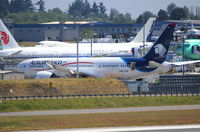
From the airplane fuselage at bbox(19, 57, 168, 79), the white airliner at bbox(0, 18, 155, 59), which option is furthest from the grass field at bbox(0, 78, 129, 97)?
the white airliner at bbox(0, 18, 155, 59)

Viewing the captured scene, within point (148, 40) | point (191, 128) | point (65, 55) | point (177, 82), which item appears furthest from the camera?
point (148, 40)

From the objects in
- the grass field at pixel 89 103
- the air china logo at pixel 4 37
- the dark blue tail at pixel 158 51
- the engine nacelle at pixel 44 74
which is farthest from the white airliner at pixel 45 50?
the grass field at pixel 89 103

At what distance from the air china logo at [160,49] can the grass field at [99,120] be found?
72.7ft

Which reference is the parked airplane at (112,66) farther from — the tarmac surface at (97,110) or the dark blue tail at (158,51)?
the tarmac surface at (97,110)

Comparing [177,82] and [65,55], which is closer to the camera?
[177,82]

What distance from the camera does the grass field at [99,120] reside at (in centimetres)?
4331

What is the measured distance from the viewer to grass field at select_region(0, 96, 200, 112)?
176 feet

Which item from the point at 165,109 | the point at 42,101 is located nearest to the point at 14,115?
the point at 42,101

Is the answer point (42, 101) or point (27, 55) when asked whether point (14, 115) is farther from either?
point (27, 55)

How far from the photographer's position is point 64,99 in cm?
5625

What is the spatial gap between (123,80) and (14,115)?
25925 millimetres

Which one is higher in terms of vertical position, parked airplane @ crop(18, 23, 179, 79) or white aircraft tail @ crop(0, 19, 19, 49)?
white aircraft tail @ crop(0, 19, 19, 49)

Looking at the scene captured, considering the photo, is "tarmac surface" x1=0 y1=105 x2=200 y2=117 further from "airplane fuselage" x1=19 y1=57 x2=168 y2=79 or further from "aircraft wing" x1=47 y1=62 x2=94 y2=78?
"aircraft wing" x1=47 y1=62 x2=94 y2=78

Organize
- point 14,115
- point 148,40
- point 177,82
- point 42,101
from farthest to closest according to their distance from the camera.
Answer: point 148,40
point 177,82
point 42,101
point 14,115
